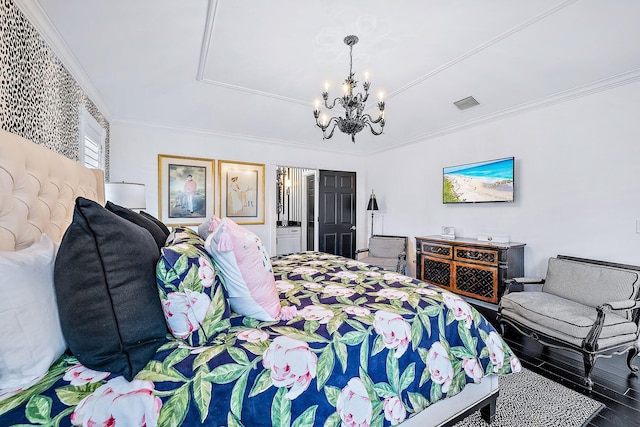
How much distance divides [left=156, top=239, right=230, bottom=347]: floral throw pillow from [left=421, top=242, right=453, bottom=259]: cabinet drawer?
3476 mm

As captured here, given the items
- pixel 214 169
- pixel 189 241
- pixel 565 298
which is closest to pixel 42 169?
pixel 189 241

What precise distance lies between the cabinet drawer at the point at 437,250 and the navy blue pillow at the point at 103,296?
12.3 feet

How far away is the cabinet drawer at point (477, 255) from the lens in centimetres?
339

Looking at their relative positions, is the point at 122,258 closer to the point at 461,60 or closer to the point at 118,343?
the point at 118,343

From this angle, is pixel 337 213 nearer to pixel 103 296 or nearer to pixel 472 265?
pixel 472 265

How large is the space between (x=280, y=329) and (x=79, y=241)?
0.83 meters

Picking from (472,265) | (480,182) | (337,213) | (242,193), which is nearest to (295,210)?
(337,213)

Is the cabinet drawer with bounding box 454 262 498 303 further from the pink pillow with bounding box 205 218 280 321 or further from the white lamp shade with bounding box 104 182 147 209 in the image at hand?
the white lamp shade with bounding box 104 182 147 209

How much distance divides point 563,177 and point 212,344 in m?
3.93

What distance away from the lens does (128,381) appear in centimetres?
92

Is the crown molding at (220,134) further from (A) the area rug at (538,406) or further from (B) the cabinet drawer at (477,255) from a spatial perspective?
(A) the area rug at (538,406)

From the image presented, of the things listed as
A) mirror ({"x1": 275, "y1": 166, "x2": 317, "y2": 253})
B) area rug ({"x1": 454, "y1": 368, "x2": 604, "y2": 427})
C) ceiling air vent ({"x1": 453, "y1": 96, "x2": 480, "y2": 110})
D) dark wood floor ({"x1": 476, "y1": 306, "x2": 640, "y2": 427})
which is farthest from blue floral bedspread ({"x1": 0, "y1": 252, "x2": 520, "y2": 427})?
mirror ({"x1": 275, "y1": 166, "x2": 317, "y2": 253})

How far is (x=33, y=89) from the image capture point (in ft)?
5.88

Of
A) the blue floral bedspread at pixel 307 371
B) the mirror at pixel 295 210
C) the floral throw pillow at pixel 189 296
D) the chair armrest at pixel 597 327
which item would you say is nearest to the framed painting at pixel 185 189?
the mirror at pixel 295 210
